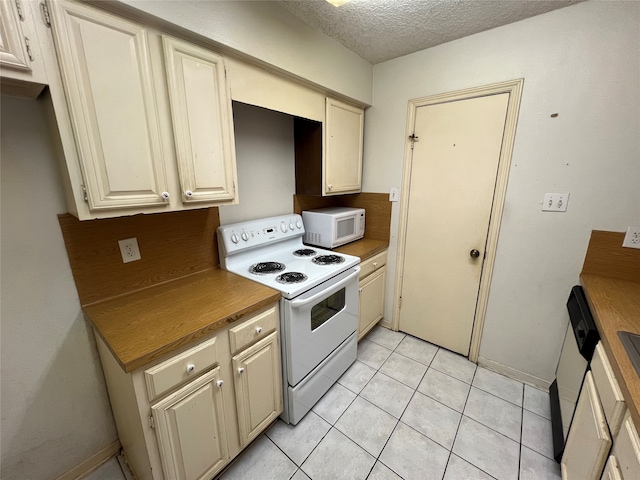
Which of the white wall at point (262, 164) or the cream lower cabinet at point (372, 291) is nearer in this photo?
the white wall at point (262, 164)

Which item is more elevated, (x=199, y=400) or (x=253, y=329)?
(x=253, y=329)

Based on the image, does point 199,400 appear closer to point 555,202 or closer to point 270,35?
point 270,35

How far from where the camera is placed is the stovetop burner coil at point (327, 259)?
1.81 metres

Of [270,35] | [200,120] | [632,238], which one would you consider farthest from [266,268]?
[632,238]

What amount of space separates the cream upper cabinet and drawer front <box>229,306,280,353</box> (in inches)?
43.3

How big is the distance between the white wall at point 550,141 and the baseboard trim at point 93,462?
2489mm

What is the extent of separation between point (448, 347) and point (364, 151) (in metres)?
1.85

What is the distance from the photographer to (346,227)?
223cm

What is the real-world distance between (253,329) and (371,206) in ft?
5.20

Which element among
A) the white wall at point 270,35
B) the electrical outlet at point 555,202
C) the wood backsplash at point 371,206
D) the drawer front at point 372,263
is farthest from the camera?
Result: the wood backsplash at point 371,206

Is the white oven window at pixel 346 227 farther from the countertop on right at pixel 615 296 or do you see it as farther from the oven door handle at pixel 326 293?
the countertop on right at pixel 615 296

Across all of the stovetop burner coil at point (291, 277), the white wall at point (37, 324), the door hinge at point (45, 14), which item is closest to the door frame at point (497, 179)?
the stovetop burner coil at point (291, 277)

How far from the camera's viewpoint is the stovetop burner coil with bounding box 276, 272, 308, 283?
1.47 meters

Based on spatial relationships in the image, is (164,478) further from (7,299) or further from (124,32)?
(124,32)
